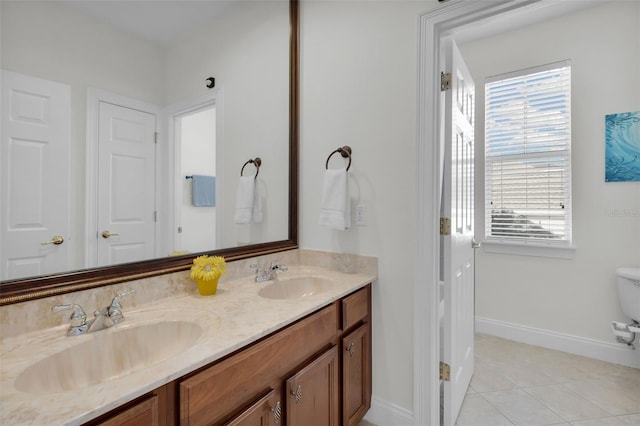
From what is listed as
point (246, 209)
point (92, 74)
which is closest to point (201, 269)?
point (246, 209)

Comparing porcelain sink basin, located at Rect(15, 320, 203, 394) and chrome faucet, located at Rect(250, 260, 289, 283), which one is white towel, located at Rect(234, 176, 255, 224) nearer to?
chrome faucet, located at Rect(250, 260, 289, 283)

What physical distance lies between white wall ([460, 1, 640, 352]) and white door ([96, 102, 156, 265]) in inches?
115

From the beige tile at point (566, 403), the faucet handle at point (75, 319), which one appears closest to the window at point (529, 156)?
the beige tile at point (566, 403)

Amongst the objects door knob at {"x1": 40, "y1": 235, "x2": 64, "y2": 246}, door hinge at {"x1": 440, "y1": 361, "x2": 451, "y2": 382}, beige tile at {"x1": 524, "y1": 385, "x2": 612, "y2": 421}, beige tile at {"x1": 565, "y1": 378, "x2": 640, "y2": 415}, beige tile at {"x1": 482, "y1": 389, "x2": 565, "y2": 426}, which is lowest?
beige tile at {"x1": 482, "y1": 389, "x2": 565, "y2": 426}

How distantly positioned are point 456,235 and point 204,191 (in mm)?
1344

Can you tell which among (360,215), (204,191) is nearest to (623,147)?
(360,215)

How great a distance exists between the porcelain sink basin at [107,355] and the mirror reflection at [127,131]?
30cm

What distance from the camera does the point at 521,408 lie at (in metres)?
1.85

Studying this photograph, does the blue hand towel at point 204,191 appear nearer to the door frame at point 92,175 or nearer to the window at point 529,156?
the door frame at point 92,175

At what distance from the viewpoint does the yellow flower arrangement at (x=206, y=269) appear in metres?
1.30

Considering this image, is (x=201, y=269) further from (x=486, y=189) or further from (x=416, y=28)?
(x=486, y=189)

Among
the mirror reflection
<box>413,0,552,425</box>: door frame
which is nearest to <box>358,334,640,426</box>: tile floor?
<box>413,0,552,425</box>: door frame

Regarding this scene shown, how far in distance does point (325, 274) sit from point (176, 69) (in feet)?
4.08

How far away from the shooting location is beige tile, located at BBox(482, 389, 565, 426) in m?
1.75
